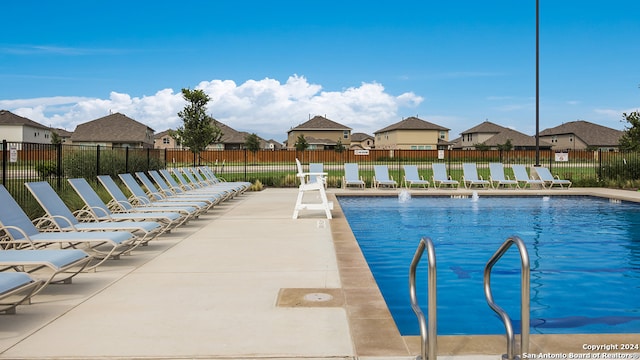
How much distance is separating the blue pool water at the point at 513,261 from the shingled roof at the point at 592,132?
234ft

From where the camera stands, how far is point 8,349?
4016 millimetres

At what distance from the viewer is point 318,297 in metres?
5.45

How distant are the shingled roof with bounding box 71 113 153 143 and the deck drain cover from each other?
66.1 m

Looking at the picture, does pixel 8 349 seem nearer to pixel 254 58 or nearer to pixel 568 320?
pixel 568 320

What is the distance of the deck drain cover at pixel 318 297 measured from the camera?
5.37 meters

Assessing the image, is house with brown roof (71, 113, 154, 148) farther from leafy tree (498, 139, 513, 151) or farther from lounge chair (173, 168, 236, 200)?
lounge chair (173, 168, 236, 200)

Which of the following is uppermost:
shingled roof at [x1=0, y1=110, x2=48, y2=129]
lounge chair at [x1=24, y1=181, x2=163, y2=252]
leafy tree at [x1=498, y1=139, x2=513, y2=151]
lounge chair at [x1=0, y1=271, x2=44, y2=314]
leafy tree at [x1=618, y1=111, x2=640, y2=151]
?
shingled roof at [x1=0, y1=110, x2=48, y2=129]

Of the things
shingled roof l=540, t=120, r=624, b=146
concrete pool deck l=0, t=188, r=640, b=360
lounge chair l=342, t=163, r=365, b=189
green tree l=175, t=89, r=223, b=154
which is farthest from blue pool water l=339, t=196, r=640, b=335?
shingled roof l=540, t=120, r=624, b=146

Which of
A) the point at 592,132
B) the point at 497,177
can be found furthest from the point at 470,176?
the point at 592,132

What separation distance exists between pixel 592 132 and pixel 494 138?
47.8 feet

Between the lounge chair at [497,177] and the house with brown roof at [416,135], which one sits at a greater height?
the house with brown roof at [416,135]

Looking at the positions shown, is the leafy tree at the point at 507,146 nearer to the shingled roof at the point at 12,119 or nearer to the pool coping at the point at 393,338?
the shingled roof at the point at 12,119

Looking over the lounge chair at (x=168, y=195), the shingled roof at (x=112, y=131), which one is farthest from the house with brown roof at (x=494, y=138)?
the lounge chair at (x=168, y=195)

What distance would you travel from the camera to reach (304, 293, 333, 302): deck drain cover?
5367 mm
